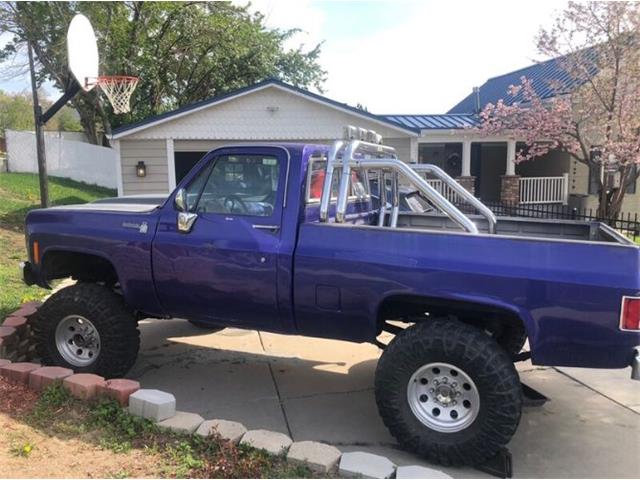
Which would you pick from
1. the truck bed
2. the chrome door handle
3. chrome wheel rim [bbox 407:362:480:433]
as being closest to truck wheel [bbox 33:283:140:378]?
the chrome door handle

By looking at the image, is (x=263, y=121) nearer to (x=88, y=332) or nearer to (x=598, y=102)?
(x=598, y=102)

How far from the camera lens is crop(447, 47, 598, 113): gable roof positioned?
1357cm

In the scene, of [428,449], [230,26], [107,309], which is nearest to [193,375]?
[107,309]

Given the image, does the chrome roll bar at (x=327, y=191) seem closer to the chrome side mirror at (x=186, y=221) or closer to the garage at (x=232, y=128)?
the chrome side mirror at (x=186, y=221)

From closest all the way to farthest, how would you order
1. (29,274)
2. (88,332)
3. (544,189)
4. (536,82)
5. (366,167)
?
(366,167), (88,332), (29,274), (544,189), (536,82)

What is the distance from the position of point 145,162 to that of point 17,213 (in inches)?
117

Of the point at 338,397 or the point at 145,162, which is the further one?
the point at 145,162

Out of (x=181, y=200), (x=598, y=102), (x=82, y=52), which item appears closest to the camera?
(x=181, y=200)

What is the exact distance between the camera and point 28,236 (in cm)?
499

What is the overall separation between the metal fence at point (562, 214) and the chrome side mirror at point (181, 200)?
1089cm

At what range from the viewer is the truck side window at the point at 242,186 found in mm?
4258

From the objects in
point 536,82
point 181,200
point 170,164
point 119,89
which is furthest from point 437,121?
point 181,200

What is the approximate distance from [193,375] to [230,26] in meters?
19.7

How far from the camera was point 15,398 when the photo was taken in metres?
4.07
